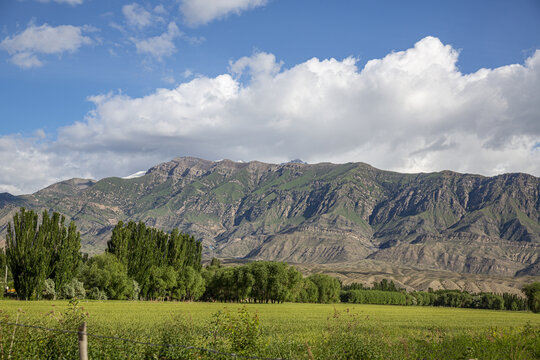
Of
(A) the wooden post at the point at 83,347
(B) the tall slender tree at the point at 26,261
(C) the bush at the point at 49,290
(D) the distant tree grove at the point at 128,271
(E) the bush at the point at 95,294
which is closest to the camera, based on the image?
(A) the wooden post at the point at 83,347

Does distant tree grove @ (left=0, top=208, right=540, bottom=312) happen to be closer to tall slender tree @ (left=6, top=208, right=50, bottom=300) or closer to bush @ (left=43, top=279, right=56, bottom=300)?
tall slender tree @ (left=6, top=208, right=50, bottom=300)

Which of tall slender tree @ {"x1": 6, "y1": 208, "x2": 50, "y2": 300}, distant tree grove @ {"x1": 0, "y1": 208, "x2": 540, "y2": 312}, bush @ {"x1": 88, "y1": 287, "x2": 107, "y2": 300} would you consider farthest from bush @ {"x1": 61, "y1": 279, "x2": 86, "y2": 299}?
tall slender tree @ {"x1": 6, "y1": 208, "x2": 50, "y2": 300}

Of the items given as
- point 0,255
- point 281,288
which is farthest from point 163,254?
point 0,255

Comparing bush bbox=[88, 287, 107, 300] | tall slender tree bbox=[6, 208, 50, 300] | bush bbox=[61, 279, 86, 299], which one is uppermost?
tall slender tree bbox=[6, 208, 50, 300]

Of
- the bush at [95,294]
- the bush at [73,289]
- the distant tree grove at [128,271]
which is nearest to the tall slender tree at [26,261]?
the distant tree grove at [128,271]

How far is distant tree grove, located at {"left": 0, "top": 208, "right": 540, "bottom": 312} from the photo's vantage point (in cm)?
8162

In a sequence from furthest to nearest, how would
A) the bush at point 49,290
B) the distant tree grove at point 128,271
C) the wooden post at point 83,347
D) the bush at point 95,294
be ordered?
the bush at point 95,294, the bush at point 49,290, the distant tree grove at point 128,271, the wooden post at point 83,347

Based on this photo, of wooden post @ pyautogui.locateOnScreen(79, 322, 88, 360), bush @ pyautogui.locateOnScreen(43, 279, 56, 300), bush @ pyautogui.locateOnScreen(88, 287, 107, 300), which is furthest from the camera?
bush @ pyautogui.locateOnScreen(88, 287, 107, 300)

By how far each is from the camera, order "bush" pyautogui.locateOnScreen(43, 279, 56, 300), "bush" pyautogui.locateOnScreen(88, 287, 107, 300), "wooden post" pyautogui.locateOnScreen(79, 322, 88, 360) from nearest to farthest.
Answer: "wooden post" pyautogui.locateOnScreen(79, 322, 88, 360) < "bush" pyautogui.locateOnScreen(43, 279, 56, 300) < "bush" pyautogui.locateOnScreen(88, 287, 107, 300)

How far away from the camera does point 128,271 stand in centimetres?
→ 10662

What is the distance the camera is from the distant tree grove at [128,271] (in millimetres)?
81625

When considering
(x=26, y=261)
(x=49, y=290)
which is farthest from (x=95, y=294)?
(x=26, y=261)

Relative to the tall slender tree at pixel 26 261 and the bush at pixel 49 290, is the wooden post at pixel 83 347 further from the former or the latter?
the bush at pixel 49 290

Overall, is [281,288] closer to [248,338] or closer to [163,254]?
[163,254]
